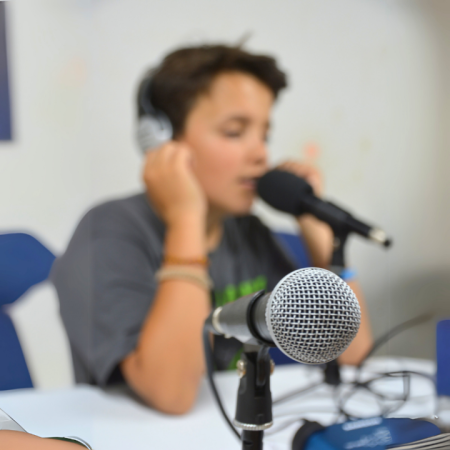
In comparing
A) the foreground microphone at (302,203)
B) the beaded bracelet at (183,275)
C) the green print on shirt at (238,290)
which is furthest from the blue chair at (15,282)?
the foreground microphone at (302,203)

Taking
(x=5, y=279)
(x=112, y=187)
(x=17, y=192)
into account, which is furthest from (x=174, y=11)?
(x=5, y=279)

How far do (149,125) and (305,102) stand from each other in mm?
362

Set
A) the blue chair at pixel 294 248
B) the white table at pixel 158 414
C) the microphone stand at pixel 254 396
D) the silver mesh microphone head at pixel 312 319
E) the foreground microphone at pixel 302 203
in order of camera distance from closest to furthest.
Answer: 1. the silver mesh microphone head at pixel 312 319
2. the microphone stand at pixel 254 396
3. the white table at pixel 158 414
4. the foreground microphone at pixel 302 203
5. the blue chair at pixel 294 248

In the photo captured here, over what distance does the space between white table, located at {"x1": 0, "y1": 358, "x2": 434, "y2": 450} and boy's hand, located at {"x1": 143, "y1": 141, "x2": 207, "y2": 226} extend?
13.0 inches

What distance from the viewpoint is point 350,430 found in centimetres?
53

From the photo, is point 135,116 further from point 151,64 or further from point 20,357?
point 20,357

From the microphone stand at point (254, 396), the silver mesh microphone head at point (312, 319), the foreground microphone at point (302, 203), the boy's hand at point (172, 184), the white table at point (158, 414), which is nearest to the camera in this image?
the silver mesh microphone head at point (312, 319)

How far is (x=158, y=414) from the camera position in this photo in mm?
760

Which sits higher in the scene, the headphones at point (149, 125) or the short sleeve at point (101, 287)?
the headphones at point (149, 125)

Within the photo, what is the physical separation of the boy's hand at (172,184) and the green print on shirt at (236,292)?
17cm

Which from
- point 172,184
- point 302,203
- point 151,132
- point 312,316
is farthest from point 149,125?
point 312,316

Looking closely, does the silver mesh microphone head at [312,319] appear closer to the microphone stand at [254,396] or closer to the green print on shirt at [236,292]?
the microphone stand at [254,396]

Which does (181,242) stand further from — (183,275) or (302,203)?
(302,203)

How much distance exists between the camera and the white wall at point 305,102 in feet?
2.68
